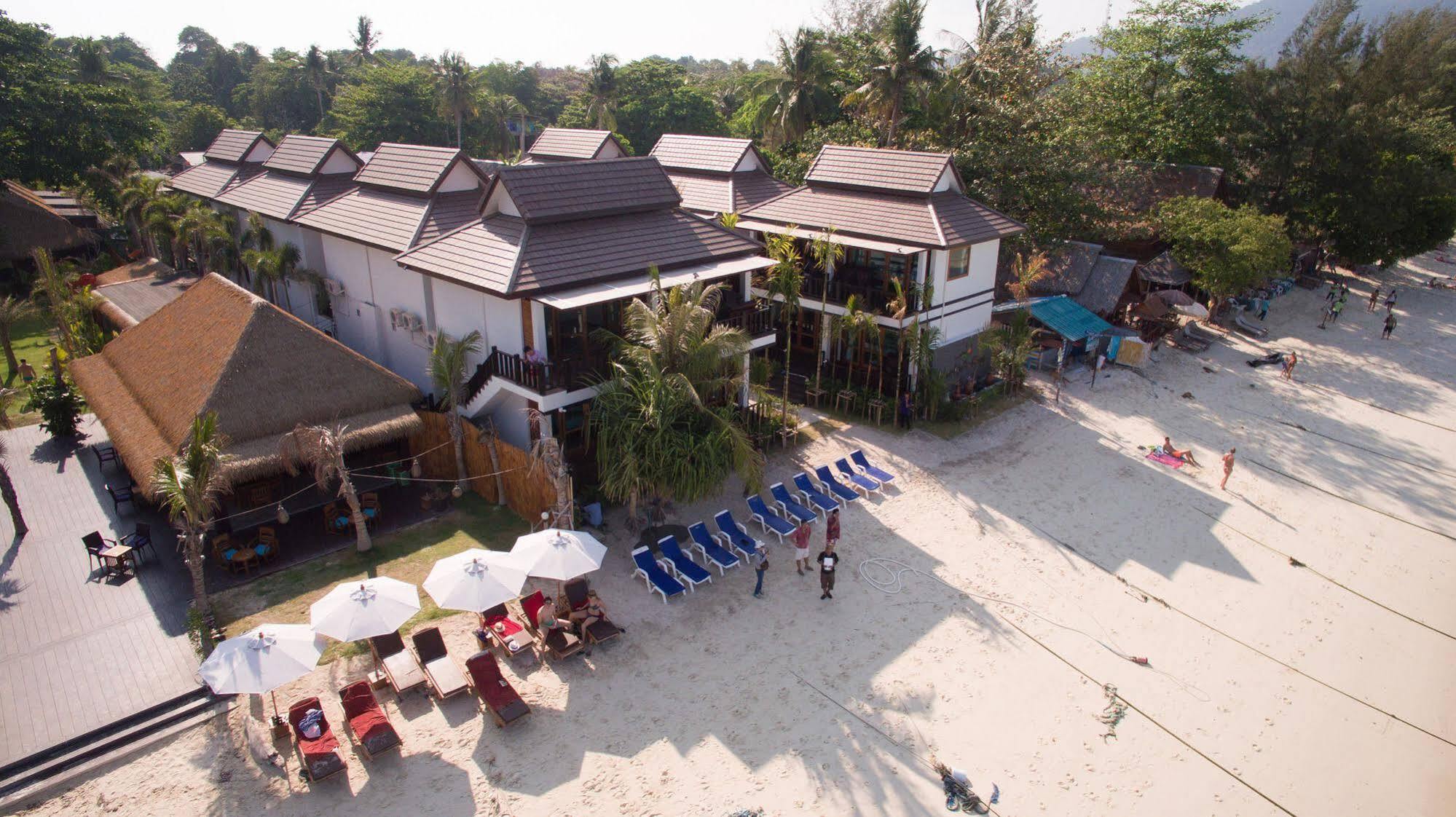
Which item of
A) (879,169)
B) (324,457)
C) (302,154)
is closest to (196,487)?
(324,457)

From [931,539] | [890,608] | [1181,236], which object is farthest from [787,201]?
[1181,236]

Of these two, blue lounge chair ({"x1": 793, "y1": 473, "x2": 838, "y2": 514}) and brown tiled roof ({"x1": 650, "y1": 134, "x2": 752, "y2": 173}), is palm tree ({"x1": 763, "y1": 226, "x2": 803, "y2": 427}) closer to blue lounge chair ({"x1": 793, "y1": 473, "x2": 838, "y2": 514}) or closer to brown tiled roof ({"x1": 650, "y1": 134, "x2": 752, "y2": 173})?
blue lounge chair ({"x1": 793, "y1": 473, "x2": 838, "y2": 514})

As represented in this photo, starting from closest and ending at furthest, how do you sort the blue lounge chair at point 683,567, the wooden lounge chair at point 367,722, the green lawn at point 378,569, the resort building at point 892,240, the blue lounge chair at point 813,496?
the wooden lounge chair at point 367,722, the green lawn at point 378,569, the blue lounge chair at point 683,567, the blue lounge chair at point 813,496, the resort building at point 892,240

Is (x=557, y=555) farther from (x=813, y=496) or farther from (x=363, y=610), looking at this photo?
(x=813, y=496)

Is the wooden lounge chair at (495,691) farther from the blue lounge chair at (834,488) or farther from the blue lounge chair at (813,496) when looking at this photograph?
the blue lounge chair at (834,488)

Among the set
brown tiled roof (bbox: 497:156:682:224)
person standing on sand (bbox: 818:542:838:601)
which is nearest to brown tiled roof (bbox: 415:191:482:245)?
brown tiled roof (bbox: 497:156:682:224)

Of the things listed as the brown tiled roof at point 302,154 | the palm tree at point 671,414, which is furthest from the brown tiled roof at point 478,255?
the brown tiled roof at point 302,154
